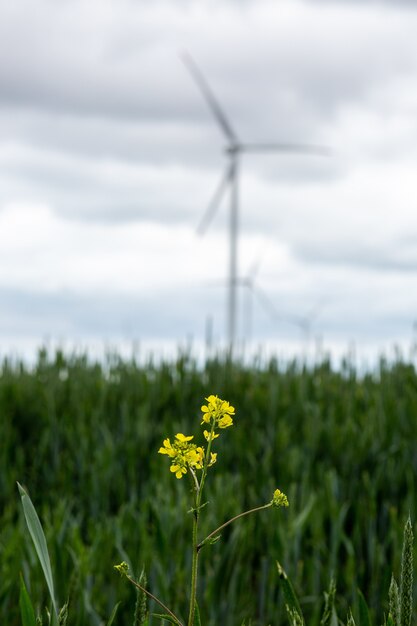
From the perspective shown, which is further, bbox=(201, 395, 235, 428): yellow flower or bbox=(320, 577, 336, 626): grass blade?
bbox=(320, 577, 336, 626): grass blade

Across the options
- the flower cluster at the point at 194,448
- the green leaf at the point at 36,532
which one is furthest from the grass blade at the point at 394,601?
the green leaf at the point at 36,532

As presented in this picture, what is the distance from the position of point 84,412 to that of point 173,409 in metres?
0.92

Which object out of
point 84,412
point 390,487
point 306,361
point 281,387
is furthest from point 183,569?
point 306,361

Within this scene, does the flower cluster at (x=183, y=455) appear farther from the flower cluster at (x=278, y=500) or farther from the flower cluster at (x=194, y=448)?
the flower cluster at (x=278, y=500)

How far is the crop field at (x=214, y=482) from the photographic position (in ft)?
16.9

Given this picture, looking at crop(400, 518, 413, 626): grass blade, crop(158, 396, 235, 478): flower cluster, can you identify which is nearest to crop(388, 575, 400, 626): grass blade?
crop(400, 518, 413, 626): grass blade

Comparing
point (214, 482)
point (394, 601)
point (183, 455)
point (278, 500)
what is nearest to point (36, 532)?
point (183, 455)

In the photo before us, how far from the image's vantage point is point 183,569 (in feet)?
18.2

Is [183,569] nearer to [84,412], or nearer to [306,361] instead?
[84,412]

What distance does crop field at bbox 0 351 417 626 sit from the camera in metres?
5.15

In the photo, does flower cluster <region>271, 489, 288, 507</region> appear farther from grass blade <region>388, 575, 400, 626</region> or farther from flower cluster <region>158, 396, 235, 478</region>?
grass blade <region>388, 575, 400, 626</region>

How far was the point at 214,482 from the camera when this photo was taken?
7.38 metres

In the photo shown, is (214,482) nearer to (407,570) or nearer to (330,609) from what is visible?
(330,609)

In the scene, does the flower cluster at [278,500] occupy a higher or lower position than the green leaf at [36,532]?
higher
